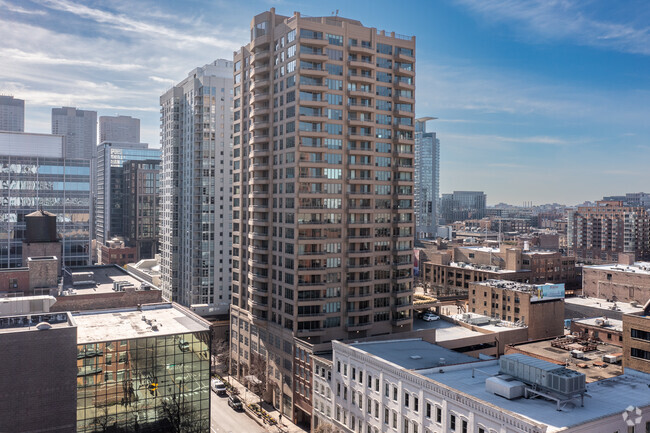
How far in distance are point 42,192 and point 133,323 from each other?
8376 cm

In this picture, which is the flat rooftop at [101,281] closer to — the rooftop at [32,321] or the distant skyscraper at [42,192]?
the rooftop at [32,321]

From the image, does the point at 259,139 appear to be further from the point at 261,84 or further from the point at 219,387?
the point at 219,387

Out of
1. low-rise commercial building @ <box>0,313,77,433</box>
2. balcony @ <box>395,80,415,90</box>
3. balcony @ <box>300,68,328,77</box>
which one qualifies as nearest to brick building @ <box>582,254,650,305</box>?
balcony @ <box>395,80,415,90</box>

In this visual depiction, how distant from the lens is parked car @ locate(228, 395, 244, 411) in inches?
3474

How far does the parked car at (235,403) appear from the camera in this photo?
88250 mm

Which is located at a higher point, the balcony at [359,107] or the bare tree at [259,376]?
the balcony at [359,107]

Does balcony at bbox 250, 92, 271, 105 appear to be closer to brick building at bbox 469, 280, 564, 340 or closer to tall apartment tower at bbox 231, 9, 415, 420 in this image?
tall apartment tower at bbox 231, 9, 415, 420

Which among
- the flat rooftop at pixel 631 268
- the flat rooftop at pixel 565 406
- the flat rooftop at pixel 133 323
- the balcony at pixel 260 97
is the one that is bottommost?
the flat rooftop at pixel 565 406

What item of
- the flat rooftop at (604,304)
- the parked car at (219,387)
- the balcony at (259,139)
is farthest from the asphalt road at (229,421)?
the flat rooftop at (604,304)

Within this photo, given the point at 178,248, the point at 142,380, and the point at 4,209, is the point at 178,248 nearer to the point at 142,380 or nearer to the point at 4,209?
the point at 4,209

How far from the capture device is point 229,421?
82.1m

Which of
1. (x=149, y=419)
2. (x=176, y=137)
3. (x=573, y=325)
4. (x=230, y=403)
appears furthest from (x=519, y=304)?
(x=176, y=137)

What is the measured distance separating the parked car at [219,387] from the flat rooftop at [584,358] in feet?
181

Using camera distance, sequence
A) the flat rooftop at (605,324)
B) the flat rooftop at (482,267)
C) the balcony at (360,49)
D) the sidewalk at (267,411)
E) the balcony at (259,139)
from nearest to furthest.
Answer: the sidewalk at (267,411), the balcony at (360,49), the balcony at (259,139), the flat rooftop at (605,324), the flat rooftop at (482,267)
